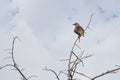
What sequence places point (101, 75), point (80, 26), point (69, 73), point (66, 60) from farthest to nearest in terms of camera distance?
point (80, 26), point (66, 60), point (69, 73), point (101, 75)

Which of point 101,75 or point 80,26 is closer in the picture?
point 101,75

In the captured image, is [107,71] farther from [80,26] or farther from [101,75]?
[80,26]

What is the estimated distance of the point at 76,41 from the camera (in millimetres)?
8344

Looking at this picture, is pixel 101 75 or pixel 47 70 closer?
pixel 101 75

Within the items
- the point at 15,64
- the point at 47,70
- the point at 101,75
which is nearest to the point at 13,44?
the point at 15,64

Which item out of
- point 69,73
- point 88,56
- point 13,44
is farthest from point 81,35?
point 13,44

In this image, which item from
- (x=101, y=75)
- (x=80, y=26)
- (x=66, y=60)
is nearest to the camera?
(x=101, y=75)

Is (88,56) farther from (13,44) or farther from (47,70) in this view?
(13,44)

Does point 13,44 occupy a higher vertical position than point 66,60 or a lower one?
higher

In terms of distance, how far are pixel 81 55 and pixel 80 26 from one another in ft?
3.41

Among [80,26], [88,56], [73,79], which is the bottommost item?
[73,79]

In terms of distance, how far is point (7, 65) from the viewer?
7922 millimetres

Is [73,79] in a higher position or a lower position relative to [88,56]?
lower

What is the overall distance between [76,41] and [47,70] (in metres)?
1.25
